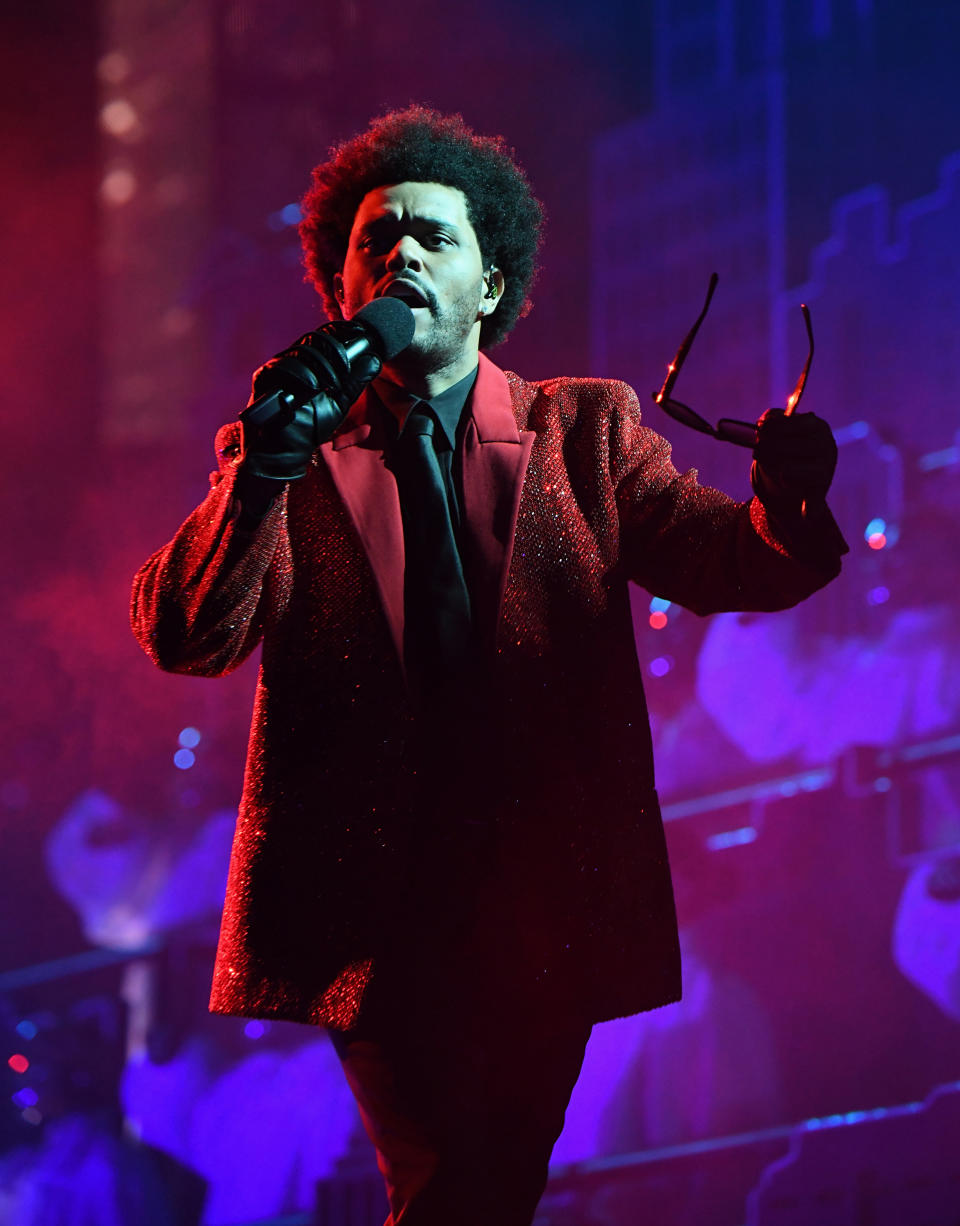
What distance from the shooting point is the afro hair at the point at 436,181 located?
166 cm

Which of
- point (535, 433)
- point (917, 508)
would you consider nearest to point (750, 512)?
point (535, 433)

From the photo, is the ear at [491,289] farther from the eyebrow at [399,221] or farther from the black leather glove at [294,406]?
the black leather glove at [294,406]

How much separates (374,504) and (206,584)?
0.25m

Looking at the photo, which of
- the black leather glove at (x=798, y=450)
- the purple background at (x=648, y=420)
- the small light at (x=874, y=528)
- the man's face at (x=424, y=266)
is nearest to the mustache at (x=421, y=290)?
the man's face at (x=424, y=266)

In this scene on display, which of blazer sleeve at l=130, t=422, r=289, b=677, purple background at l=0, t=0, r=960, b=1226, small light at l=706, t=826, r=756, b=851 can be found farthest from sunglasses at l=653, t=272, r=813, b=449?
small light at l=706, t=826, r=756, b=851

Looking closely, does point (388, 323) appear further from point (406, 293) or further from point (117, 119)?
point (117, 119)

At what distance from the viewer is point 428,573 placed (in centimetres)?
134

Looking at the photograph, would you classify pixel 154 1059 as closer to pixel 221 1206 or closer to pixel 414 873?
pixel 221 1206

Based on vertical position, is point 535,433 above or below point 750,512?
above

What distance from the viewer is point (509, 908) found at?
126 centimetres

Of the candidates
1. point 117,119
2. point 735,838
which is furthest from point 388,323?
point 117,119

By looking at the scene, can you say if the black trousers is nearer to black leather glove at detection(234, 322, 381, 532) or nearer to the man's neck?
black leather glove at detection(234, 322, 381, 532)

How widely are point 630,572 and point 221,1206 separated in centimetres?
196

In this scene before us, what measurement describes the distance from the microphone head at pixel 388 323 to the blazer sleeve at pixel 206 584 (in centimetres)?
18
